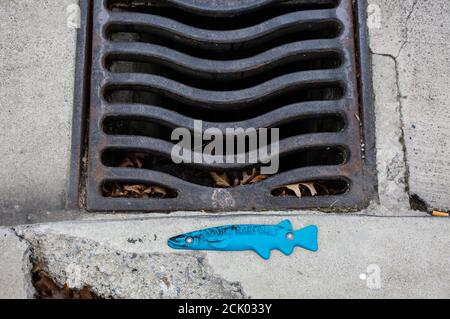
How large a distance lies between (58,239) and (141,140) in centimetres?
46

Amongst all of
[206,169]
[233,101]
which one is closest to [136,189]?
[206,169]

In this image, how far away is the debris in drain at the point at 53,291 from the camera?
1.76m

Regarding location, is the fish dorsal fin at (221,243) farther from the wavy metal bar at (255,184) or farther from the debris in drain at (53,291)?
the debris in drain at (53,291)

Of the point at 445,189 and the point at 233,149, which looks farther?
the point at 233,149

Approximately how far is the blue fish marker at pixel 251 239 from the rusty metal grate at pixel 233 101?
4.0 inches

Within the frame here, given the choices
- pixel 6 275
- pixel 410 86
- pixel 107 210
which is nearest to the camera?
pixel 6 275

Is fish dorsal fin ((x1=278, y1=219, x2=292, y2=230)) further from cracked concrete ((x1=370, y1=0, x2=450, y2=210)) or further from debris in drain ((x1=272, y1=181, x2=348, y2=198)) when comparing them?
cracked concrete ((x1=370, y1=0, x2=450, y2=210))

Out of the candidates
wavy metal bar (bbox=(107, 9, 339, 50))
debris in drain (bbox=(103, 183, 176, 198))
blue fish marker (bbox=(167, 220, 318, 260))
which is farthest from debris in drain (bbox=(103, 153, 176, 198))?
wavy metal bar (bbox=(107, 9, 339, 50))

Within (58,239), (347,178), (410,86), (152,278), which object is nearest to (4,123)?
(58,239)

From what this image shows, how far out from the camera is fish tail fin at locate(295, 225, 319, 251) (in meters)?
1.82

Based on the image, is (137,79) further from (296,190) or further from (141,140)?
(296,190)

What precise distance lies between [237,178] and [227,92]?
34 centimetres

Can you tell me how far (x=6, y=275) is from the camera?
176cm

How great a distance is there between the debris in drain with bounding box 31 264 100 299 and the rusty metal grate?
0.95ft
